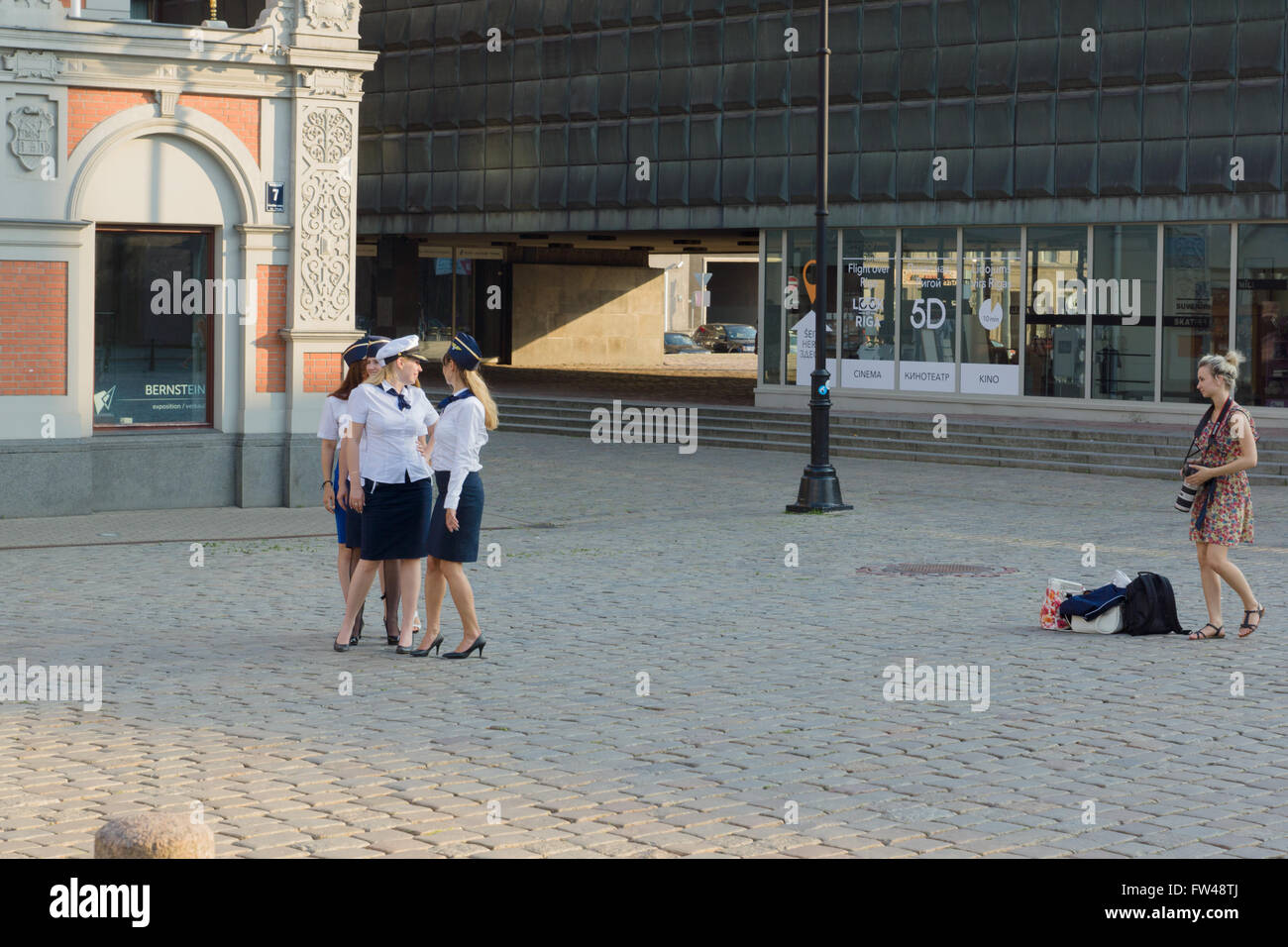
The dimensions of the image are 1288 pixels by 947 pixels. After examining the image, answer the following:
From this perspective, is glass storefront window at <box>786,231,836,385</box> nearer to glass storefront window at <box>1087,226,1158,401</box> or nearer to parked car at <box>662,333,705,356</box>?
glass storefront window at <box>1087,226,1158,401</box>

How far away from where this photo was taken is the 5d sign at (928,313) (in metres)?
31.5

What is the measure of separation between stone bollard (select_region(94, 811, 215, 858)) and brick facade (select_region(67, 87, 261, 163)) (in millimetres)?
14694

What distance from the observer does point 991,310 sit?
3086 centimetres

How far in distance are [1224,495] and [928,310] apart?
20413 millimetres

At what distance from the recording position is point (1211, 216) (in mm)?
27828

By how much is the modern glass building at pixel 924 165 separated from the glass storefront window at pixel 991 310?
42 mm

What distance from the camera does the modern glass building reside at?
27891 mm

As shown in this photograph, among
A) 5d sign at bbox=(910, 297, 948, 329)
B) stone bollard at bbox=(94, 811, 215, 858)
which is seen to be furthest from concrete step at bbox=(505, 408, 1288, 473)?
stone bollard at bbox=(94, 811, 215, 858)

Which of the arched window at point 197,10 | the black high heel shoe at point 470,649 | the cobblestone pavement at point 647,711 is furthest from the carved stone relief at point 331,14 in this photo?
the arched window at point 197,10

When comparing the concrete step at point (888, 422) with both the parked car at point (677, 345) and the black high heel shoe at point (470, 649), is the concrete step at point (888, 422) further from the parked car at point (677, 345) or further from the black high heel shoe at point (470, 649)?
the parked car at point (677, 345)

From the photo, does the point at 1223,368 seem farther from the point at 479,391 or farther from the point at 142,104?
the point at 142,104

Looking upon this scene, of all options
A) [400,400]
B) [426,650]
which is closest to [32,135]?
[400,400]
